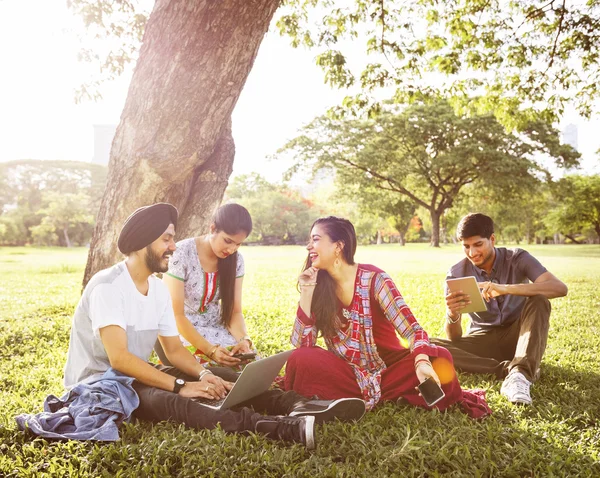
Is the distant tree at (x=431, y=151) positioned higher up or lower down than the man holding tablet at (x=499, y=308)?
higher up

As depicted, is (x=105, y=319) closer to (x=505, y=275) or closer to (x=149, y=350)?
(x=149, y=350)

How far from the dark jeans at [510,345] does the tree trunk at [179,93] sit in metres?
3.12

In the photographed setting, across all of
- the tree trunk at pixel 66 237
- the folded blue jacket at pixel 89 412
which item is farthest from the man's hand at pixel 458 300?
the tree trunk at pixel 66 237

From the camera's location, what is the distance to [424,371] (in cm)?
308

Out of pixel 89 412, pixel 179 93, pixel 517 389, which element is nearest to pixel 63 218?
pixel 179 93

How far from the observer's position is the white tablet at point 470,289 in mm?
3986

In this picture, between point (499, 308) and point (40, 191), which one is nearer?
point (499, 308)

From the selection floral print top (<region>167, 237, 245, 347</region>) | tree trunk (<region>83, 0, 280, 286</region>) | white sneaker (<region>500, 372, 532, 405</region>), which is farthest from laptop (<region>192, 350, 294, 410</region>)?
tree trunk (<region>83, 0, 280, 286</region>)

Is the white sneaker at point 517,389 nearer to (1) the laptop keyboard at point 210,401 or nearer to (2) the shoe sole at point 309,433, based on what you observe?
(2) the shoe sole at point 309,433

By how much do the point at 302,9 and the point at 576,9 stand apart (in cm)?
527

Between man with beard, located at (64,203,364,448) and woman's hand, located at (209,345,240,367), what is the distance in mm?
380

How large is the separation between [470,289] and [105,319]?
8.95 ft

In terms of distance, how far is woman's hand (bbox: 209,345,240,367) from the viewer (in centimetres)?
379

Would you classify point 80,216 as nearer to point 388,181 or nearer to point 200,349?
point 388,181
